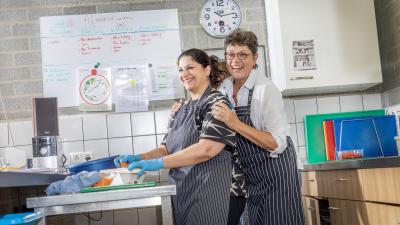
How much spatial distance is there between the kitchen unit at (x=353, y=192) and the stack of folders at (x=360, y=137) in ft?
1.06

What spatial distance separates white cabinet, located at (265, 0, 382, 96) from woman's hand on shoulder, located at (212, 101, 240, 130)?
1027 mm

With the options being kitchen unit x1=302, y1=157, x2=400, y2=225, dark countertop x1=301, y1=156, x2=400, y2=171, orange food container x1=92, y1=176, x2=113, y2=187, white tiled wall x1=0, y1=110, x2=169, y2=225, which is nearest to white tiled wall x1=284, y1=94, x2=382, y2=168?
kitchen unit x1=302, y1=157, x2=400, y2=225

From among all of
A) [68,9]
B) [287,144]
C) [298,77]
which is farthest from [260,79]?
[68,9]

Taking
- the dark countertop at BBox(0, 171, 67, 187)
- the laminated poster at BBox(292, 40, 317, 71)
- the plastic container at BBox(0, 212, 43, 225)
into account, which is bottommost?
the plastic container at BBox(0, 212, 43, 225)

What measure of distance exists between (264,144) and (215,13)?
53.9 inches

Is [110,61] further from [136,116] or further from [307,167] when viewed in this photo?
[307,167]

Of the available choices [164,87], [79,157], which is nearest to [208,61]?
[164,87]

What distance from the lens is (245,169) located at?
219cm

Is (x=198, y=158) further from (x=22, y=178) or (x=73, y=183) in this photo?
(x=22, y=178)

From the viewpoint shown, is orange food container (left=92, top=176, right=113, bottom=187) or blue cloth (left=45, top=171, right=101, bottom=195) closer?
blue cloth (left=45, top=171, right=101, bottom=195)

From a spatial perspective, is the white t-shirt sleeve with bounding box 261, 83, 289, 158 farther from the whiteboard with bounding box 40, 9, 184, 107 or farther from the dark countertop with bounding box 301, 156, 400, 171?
the whiteboard with bounding box 40, 9, 184, 107

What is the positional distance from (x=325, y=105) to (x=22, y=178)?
2133 millimetres

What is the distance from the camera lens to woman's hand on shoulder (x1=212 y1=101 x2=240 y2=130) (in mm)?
1873

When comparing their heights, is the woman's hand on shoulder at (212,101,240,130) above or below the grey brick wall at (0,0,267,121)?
below
